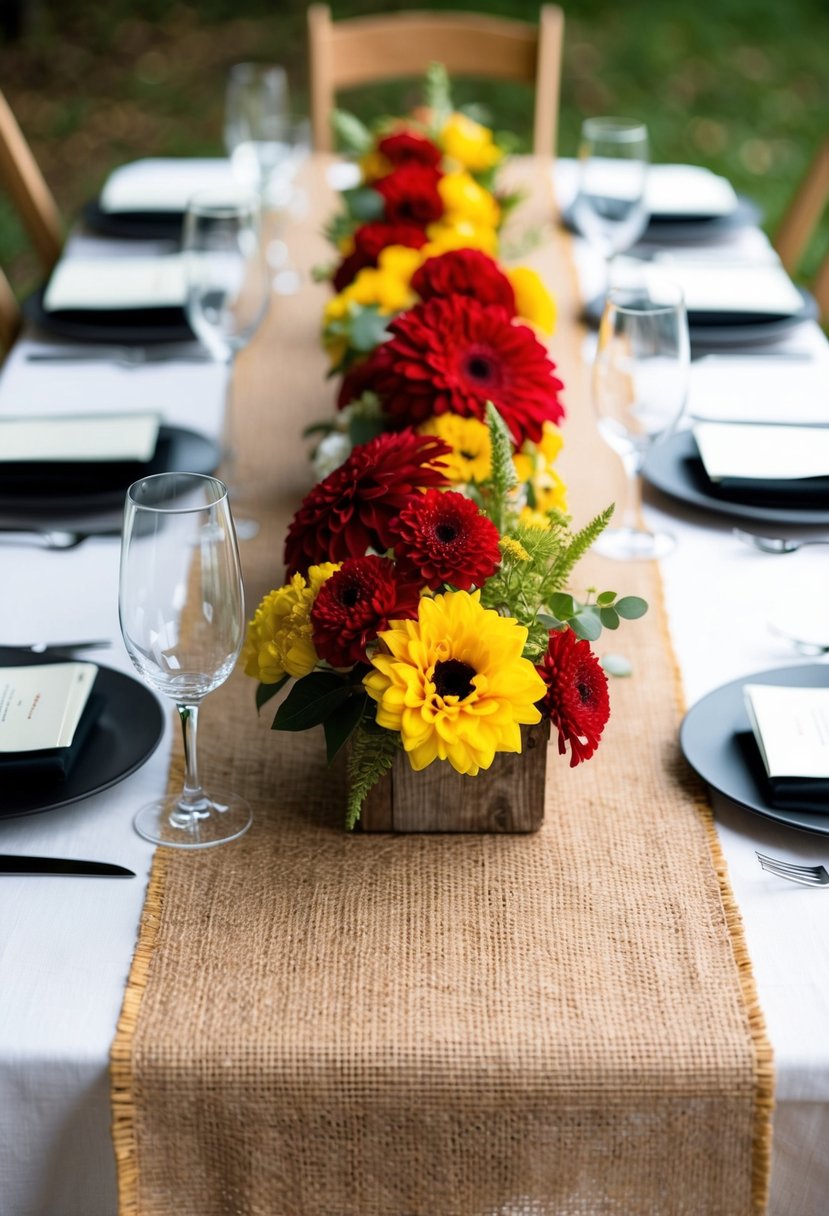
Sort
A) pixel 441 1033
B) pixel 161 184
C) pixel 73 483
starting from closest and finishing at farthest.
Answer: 1. pixel 441 1033
2. pixel 73 483
3. pixel 161 184

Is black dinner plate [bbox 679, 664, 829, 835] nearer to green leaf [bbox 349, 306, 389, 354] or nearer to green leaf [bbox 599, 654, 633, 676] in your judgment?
green leaf [bbox 599, 654, 633, 676]

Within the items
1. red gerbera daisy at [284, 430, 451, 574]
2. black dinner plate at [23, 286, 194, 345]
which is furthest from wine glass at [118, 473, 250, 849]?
black dinner plate at [23, 286, 194, 345]

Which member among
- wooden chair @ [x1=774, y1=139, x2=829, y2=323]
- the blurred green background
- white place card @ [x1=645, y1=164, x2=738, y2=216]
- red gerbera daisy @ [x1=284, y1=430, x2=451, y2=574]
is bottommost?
the blurred green background

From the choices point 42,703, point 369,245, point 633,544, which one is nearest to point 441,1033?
point 42,703

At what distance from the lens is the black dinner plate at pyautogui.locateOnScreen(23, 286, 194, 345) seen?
1815 millimetres

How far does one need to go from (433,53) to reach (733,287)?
1260mm

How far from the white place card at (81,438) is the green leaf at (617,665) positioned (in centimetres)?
55

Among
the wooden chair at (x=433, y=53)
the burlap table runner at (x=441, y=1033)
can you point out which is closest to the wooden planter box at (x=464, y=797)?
the burlap table runner at (x=441, y=1033)

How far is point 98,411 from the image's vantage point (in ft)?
5.37

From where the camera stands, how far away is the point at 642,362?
4.14ft

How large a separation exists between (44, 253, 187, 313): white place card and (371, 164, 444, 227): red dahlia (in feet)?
0.93

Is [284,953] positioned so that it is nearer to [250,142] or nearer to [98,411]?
[98,411]

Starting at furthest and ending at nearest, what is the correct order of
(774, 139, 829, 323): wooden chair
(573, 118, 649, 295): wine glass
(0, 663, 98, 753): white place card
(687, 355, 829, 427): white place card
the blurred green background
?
the blurred green background, (774, 139, 829, 323): wooden chair, (573, 118, 649, 295): wine glass, (687, 355, 829, 427): white place card, (0, 663, 98, 753): white place card

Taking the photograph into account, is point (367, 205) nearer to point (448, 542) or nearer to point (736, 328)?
point (736, 328)
